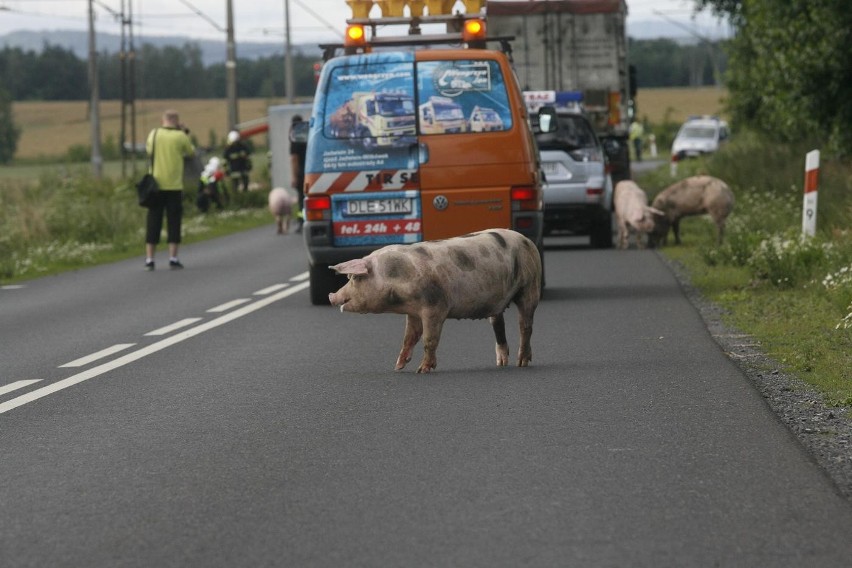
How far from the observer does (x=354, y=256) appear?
15.2 m

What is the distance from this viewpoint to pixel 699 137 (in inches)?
2702

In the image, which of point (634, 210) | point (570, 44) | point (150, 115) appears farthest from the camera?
point (150, 115)

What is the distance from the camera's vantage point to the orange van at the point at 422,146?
48.6 ft

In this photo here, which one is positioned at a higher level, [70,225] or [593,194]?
[593,194]

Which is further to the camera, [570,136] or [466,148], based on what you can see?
[570,136]

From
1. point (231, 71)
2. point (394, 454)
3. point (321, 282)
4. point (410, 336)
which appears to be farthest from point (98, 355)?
point (231, 71)

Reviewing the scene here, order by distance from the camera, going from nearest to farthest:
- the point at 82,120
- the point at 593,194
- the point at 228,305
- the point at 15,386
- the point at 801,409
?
the point at 801,409
the point at 15,386
the point at 228,305
the point at 593,194
the point at 82,120

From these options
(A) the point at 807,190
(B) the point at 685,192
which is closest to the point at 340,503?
(A) the point at 807,190

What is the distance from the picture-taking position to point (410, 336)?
10.6 metres

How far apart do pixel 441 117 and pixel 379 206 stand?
0.92 m

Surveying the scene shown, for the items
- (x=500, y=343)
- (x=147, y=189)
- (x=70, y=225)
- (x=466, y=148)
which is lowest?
(x=70, y=225)

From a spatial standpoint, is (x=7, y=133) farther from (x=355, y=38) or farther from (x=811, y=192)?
(x=355, y=38)

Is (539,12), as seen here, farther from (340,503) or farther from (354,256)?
(340,503)

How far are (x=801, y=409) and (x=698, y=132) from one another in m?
61.5
